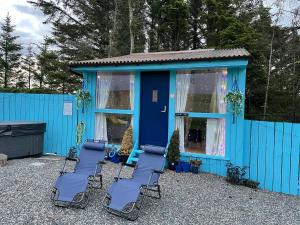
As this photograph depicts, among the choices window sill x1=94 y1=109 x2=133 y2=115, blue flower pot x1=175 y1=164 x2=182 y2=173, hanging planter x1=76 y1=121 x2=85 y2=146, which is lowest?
blue flower pot x1=175 y1=164 x2=182 y2=173

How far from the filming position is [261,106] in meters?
14.1

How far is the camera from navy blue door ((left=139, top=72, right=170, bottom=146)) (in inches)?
300

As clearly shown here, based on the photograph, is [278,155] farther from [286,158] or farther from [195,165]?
[195,165]

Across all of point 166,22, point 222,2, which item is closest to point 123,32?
point 166,22

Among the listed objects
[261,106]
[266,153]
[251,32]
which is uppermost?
[251,32]

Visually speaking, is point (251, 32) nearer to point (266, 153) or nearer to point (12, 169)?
point (266, 153)

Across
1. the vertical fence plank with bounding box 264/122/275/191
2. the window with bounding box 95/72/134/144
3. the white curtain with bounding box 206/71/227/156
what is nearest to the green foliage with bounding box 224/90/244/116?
the white curtain with bounding box 206/71/227/156

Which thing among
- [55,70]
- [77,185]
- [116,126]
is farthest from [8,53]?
[77,185]

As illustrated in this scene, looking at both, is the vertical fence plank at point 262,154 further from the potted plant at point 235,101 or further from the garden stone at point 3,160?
the garden stone at point 3,160

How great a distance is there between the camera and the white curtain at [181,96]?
7.36 meters

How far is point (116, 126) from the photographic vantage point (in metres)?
8.30

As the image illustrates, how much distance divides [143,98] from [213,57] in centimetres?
225

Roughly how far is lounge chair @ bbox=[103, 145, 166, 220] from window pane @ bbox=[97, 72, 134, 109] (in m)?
2.80

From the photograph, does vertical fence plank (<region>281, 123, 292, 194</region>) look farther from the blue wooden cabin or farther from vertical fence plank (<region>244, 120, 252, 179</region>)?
the blue wooden cabin
